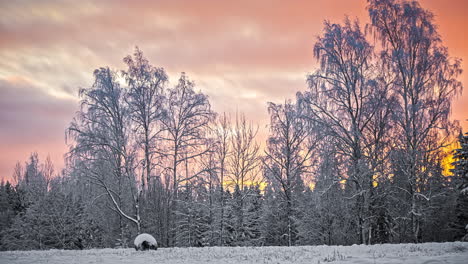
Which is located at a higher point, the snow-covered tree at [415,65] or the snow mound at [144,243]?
the snow-covered tree at [415,65]

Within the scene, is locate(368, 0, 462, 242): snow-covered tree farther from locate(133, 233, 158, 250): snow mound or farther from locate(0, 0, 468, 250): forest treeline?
locate(133, 233, 158, 250): snow mound

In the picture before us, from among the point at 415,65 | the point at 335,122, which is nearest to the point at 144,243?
the point at 335,122

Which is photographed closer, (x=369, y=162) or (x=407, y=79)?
(x=369, y=162)

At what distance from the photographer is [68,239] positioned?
3734 centimetres

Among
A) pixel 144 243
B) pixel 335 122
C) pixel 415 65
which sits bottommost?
pixel 144 243

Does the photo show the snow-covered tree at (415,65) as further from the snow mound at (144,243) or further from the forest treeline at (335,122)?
the snow mound at (144,243)

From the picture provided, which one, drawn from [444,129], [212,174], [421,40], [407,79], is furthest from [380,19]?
[212,174]

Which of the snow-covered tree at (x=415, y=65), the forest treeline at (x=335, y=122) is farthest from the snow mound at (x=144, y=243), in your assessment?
the snow-covered tree at (x=415, y=65)

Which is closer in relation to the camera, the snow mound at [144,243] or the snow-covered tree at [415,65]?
the snow mound at [144,243]

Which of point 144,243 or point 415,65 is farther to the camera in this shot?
point 415,65

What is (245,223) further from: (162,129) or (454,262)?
(454,262)

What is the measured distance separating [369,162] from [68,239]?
34.0 meters

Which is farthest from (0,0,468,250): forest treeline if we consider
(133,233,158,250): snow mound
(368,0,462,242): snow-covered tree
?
(133,233,158,250): snow mound

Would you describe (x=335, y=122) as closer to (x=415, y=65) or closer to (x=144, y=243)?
(x=415, y=65)
